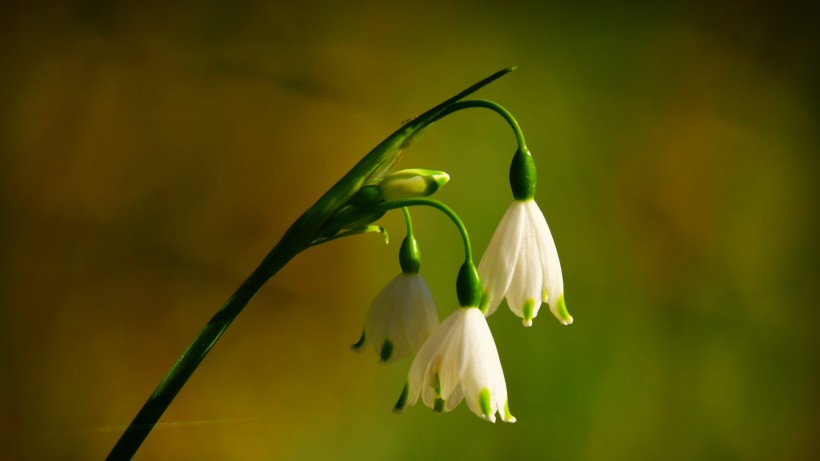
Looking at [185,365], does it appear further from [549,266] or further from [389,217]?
[389,217]

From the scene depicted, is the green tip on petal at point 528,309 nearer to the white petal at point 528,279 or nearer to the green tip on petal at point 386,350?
the white petal at point 528,279

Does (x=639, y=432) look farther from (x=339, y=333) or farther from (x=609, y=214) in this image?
(x=339, y=333)

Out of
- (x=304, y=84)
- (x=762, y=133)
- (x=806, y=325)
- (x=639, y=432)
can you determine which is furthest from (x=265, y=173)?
(x=806, y=325)

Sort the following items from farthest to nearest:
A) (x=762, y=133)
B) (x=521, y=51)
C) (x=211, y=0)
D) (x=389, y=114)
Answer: (x=762, y=133), (x=521, y=51), (x=389, y=114), (x=211, y=0)

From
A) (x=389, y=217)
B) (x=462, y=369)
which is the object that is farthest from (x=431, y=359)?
(x=389, y=217)

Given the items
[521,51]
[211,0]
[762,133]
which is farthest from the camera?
[762,133]

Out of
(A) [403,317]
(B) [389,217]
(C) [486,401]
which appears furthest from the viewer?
(B) [389,217]
